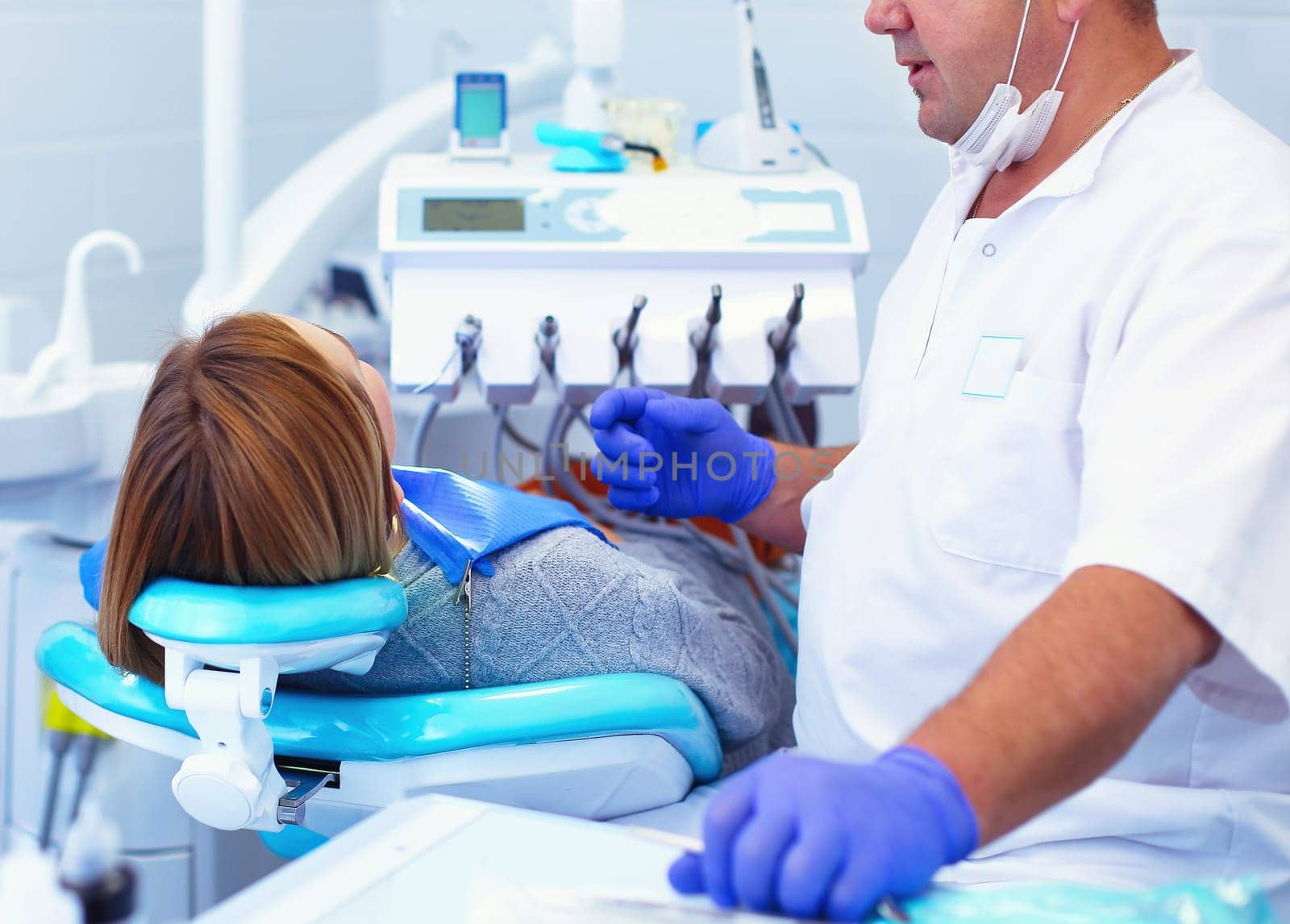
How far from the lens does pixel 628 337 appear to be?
148 centimetres

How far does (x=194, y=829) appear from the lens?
4.72 ft

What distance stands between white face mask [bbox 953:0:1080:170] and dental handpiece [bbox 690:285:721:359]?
34cm

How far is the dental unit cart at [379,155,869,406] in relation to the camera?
1478 millimetres

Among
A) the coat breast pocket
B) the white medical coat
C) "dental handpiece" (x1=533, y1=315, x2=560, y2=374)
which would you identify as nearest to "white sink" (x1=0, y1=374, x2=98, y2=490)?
"dental handpiece" (x1=533, y1=315, x2=560, y2=374)

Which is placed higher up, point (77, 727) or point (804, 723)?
point (804, 723)

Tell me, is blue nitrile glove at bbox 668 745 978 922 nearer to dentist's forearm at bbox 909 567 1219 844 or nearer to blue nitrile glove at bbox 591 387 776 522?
dentist's forearm at bbox 909 567 1219 844

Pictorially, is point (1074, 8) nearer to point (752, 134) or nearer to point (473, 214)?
point (752, 134)

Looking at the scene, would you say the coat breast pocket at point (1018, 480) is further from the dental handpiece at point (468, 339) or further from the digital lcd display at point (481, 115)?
the digital lcd display at point (481, 115)

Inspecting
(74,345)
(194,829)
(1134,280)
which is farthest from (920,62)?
(194,829)

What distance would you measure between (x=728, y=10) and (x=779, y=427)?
1.12 meters

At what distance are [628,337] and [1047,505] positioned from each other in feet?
1.90

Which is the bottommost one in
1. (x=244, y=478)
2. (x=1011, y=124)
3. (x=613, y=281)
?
(x=244, y=478)

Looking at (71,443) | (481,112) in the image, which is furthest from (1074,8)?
(71,443)

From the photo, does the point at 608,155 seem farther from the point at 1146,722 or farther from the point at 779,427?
the point at 1146,722
